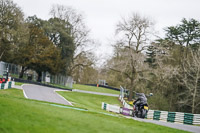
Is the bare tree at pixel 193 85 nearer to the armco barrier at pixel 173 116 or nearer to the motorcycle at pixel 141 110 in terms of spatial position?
the armco barrier at pixel 173 116

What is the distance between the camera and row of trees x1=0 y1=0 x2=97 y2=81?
4719cm

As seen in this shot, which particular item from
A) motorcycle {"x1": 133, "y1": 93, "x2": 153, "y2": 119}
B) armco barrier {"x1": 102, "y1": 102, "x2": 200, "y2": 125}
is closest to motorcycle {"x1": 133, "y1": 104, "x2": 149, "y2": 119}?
motorcycle {"x1": 133, "y1": 93, "x2": 153, "y2": 119}

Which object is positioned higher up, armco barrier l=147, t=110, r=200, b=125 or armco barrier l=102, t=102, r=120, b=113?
armco barrier l=102, t=102, r=120, b=113

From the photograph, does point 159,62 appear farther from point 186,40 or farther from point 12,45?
point 12,45

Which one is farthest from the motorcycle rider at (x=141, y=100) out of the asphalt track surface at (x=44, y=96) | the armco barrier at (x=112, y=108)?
the asphalt track surface at (x=44, y=96)

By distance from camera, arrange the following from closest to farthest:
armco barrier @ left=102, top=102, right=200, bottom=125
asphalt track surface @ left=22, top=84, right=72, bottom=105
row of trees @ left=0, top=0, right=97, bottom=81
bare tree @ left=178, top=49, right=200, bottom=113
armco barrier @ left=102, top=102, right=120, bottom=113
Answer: armco barrier @ left=102, top=102, right=200, bottom=125 → asphalt track surface @ left=22, top=84, right=72, bottom=105 → armco barrier @ left=102, top=102, right=120, bottom=113 → bare tree @ left=178, top=49, right=200, bottom=113 → row of trees @ left=0, top=0, right=97, bottom=81

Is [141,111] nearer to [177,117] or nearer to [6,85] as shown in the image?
[177,117]

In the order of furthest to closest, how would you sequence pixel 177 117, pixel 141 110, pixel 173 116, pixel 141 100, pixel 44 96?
pixel 44 96 < pixel 173 116 < pixel 177 117 < pixel 141 110 < pixel 141 100

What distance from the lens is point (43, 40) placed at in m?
51.8

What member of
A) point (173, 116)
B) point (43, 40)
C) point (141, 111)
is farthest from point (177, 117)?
point (43, 40)

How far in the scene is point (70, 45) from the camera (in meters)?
58.8

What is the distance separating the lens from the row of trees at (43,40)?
47188 millimetres

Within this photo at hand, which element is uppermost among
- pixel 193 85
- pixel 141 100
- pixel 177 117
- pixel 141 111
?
pixel 193 85

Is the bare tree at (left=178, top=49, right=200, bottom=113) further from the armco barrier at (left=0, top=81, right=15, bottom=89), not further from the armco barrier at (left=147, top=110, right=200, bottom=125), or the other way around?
the armco barrier at (left=0, top=81, right=15, bottom=89)
